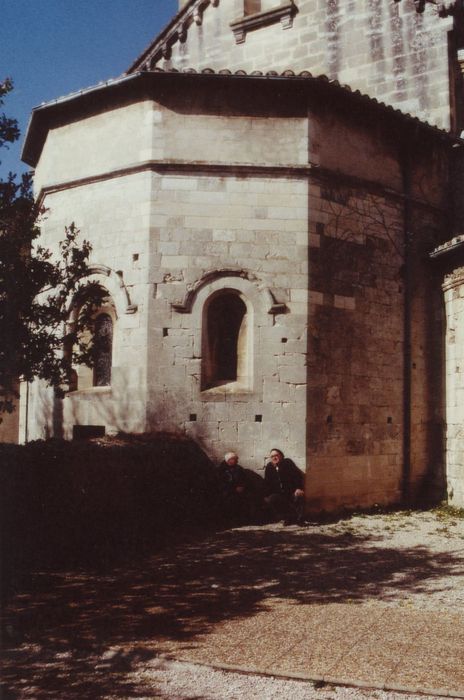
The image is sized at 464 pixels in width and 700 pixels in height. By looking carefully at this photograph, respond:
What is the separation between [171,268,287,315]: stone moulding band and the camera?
401 inches

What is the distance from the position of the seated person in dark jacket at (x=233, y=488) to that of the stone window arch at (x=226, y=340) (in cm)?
125

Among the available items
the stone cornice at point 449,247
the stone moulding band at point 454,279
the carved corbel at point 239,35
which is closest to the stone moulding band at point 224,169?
the stone cornice at point 449,247

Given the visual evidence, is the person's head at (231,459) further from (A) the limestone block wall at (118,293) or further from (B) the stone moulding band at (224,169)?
(B) the stone moulding band at (224,169)

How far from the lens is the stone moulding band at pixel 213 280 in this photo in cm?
1019

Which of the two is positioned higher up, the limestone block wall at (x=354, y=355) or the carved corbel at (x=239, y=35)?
the carved corbel at (x=239, y=35)

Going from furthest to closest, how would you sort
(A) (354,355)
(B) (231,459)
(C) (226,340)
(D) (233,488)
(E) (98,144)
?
(E) (98,144)
(A) (354,355)
(C) (226,340)
(B) (231,459)
(D) (233,488)

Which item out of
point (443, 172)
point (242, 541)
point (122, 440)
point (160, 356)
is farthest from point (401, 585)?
point (443, 172)

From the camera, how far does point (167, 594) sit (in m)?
6.09

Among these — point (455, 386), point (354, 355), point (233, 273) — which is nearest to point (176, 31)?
point (233, 273)

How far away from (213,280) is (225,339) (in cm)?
97

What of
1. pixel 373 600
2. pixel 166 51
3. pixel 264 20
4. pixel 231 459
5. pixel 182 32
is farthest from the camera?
pixel 166 51

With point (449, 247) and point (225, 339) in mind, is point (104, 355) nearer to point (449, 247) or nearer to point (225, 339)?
point (225, 339)

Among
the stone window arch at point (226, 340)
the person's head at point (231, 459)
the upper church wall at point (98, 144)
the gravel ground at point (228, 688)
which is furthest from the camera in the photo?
the upper church wall at point (98, 144)

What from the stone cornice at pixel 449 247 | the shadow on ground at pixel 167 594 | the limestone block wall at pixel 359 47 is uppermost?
the limestone block wall at pixel 359 47
